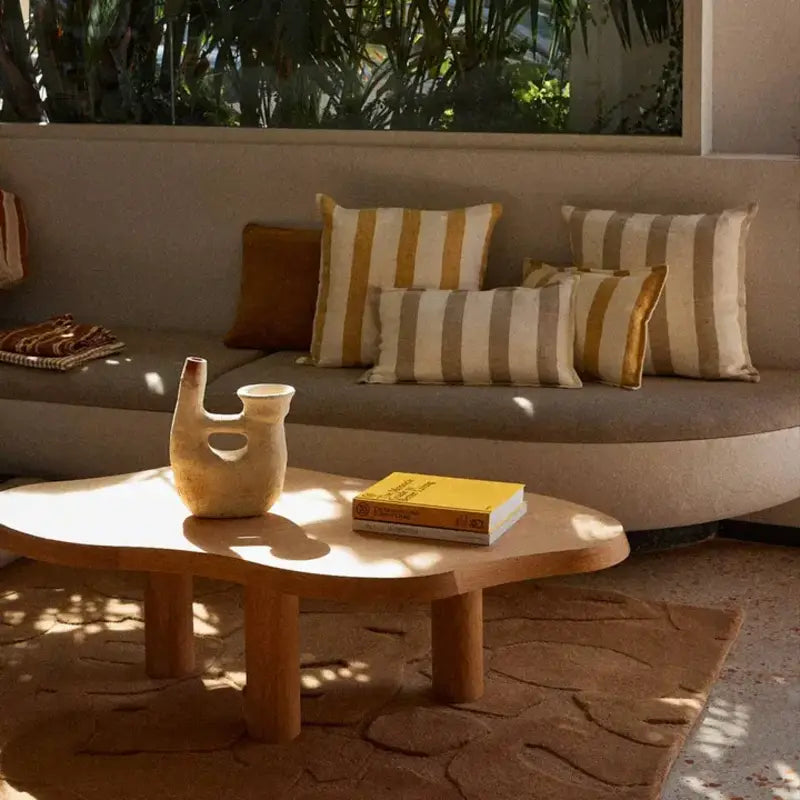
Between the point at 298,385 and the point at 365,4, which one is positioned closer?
the point at 298,385

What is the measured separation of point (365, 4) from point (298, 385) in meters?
1.32

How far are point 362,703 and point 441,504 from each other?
536 mm

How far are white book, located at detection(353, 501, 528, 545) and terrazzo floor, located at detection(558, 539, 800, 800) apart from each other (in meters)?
0.58

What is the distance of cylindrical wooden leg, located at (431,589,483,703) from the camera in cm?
298

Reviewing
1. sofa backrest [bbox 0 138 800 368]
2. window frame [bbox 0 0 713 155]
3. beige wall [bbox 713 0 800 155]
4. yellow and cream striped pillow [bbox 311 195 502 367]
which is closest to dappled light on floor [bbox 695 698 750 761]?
sofa backrest [bbox 0 138 800 368]

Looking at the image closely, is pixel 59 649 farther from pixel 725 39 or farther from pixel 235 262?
pixel 725 39

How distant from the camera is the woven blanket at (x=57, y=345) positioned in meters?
4.25

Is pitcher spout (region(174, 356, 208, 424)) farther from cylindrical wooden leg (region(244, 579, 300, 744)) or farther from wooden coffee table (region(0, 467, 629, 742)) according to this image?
cylindrical wooden leg (region(244, 579, 300, 744))

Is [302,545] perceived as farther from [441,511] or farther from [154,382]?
[154,382]

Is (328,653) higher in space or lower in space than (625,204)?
lower

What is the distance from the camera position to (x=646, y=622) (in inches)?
137

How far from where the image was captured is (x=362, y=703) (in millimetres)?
3020

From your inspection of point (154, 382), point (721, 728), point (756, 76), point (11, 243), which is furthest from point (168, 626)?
point (756, 76)

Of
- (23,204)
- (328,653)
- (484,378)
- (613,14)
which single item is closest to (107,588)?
(328,653)
